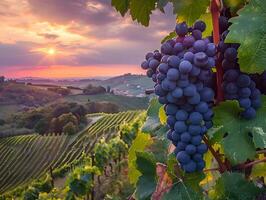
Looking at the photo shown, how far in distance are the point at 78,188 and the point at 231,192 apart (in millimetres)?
12264

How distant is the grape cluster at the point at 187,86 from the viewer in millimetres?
1239

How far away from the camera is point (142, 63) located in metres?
1.38

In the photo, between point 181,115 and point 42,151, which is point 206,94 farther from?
point 42,151

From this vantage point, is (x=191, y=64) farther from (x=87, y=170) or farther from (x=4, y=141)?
(x=4, y=141)

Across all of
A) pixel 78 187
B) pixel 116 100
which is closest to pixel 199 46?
pixel 78 187

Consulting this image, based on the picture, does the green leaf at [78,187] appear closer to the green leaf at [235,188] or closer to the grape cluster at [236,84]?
the green leaf at [235,188]

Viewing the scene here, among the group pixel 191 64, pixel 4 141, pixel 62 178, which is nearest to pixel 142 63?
pixel 191 64

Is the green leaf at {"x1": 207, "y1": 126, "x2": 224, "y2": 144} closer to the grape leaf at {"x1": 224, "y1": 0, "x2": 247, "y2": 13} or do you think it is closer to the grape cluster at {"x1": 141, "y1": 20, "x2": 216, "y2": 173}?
the grape cluster at {"x1": 141, "y1": 20, "x2": 216, "y2": 173}

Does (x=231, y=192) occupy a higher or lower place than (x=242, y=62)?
lower

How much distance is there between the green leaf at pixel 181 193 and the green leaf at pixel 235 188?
9 centimetres

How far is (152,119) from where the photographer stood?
1719 millimetres

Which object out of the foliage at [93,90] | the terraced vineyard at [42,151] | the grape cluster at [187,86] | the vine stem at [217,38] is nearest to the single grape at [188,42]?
the grape cluster at [187,86]

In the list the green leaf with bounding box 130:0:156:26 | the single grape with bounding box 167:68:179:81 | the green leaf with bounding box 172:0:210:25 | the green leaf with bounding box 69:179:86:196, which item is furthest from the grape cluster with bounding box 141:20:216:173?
the green leaf with bounding box 69:179:86:196

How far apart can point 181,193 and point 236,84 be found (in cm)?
40
